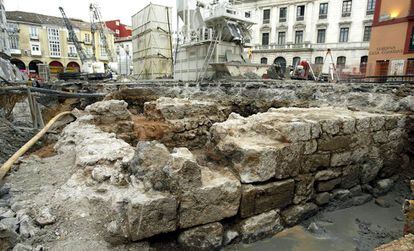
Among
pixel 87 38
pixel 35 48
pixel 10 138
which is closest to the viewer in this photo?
pixel 10 138

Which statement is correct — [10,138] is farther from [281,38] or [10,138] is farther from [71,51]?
[71,51]

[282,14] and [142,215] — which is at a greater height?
[282,14]

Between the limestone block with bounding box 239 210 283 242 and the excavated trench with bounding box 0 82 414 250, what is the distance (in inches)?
0.4

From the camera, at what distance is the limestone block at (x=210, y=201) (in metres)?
2.41

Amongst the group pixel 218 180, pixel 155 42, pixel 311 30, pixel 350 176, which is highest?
pixel 311 30

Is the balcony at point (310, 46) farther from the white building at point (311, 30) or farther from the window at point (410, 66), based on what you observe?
the window at point (410, 66)

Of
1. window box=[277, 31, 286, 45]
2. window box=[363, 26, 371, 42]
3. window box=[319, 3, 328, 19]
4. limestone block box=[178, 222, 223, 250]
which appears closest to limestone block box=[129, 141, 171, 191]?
limestone block box=[178, 222, 223, 250]

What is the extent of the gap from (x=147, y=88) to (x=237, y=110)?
3620 millimetres

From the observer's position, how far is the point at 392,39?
1700 cm

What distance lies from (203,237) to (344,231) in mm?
1891

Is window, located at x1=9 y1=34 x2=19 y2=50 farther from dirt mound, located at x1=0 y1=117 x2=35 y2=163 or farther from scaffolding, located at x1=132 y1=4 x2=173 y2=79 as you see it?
dirt mound, located at x1=0 y1=117 x2=35 y2=163

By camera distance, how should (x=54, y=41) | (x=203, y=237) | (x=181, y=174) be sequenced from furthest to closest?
(x=54, y=41)
(x=203, y=237)
(x=181, y=174)

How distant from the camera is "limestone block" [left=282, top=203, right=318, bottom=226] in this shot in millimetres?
3143

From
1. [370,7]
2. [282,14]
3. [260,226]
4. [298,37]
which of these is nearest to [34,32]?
[282,14]
